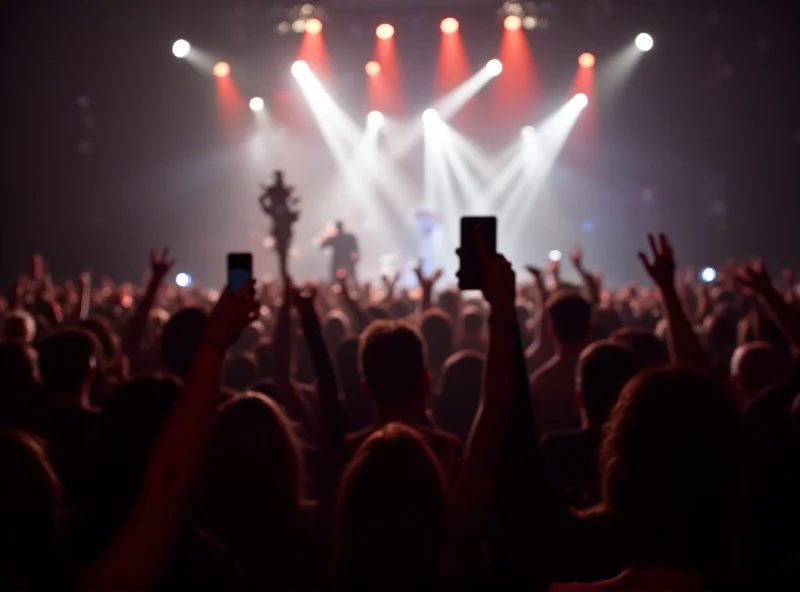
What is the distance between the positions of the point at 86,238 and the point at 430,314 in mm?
16073

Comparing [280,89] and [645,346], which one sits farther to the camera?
[280,89]

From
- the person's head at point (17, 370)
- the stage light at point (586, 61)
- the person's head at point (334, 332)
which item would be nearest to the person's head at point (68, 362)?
the person's head at point (17, 370)

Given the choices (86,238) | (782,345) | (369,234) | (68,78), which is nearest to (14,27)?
(68,78)

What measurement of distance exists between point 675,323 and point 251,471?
1.94 m

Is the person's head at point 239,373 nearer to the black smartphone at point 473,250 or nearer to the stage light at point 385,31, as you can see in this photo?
the black smartphone at point 473,250

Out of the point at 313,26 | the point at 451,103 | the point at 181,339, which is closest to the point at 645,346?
the point at 181,339

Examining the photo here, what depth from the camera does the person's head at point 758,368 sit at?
4.04 m

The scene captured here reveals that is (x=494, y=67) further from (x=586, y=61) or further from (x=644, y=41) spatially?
(x=644, y=41)

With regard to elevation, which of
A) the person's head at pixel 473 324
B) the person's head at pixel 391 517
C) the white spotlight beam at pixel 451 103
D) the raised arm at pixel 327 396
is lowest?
the person's head at pixel 391 517

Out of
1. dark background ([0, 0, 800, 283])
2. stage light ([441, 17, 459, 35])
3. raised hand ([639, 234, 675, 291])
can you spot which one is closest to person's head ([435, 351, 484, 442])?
raised hand ([639, 234, 675, 291])

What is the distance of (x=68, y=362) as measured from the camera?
379cm

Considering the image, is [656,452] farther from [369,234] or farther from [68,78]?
[369,234]

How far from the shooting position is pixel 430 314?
18.6 feet

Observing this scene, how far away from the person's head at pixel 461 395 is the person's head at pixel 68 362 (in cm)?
177
